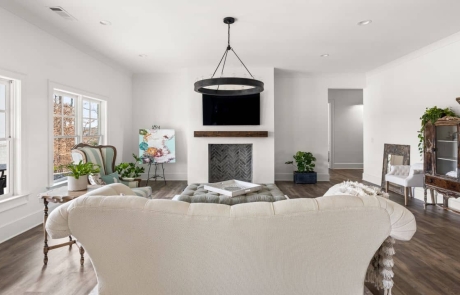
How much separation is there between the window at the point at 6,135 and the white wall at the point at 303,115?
532cm

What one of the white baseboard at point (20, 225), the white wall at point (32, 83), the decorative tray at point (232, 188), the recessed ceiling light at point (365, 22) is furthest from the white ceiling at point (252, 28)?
the white baseboard at point (20, 225)

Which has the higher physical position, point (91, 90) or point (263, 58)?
point (263, 58)

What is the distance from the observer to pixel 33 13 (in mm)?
3320

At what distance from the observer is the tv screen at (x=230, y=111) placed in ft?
19.8

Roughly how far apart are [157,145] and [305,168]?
12.1 ft

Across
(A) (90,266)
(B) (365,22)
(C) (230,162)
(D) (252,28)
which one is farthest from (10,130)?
(B) (365,22)

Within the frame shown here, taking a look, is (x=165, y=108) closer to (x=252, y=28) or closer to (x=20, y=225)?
(x=252, y=28)

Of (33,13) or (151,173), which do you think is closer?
(33,13)

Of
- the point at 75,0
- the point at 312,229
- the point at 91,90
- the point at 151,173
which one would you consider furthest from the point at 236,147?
the point at 312,229

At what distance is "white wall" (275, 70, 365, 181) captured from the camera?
6762mm

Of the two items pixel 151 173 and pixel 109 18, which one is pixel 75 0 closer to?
pixel 109 18

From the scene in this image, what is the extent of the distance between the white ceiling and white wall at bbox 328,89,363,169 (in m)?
3.72

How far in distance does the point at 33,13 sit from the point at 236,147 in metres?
4.39

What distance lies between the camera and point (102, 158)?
3943 mm
